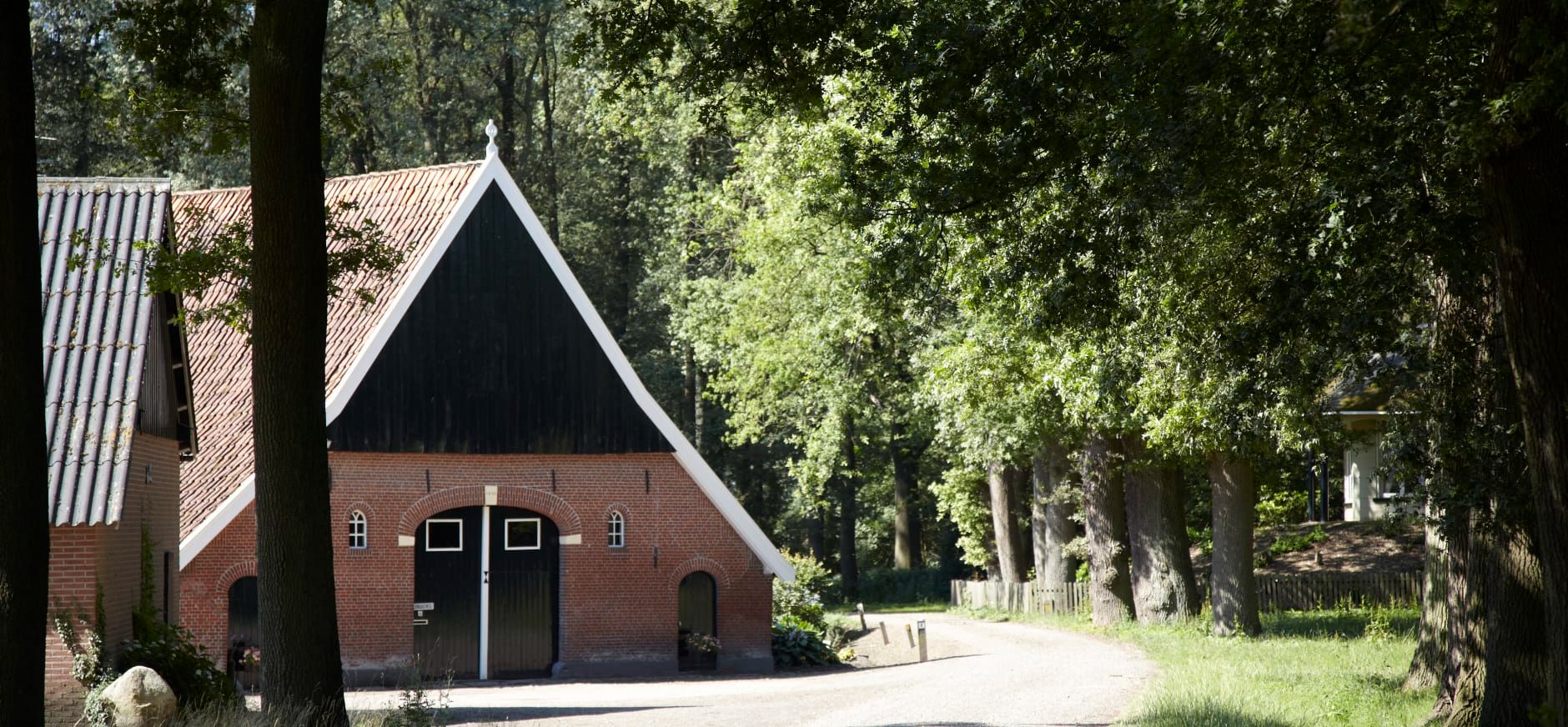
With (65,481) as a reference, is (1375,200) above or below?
above

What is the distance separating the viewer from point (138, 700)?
13.2 m

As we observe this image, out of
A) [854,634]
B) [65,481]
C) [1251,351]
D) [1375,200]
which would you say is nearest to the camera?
[1375,200]

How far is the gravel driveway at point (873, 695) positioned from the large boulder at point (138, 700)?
1954 mm

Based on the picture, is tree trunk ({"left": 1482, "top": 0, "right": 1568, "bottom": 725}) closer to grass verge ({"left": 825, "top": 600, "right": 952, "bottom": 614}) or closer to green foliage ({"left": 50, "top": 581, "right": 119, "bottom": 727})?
green foliage ({"left": 50, "top": 581, "right": 119, "bottom": 727})

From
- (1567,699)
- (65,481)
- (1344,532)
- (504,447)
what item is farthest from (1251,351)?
(1344,532)

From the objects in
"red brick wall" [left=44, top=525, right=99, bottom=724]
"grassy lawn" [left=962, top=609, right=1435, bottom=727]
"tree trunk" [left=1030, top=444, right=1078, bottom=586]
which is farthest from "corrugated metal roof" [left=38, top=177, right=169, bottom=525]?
"tree trunk" [left=1030, top=444, right=1078, bottom=586]

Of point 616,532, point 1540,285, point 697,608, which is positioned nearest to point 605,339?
point 616,532

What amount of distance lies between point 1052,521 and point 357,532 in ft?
58.0

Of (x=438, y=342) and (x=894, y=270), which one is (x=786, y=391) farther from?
(x=894, y=270)

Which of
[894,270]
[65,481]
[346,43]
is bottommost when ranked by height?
[65,481]

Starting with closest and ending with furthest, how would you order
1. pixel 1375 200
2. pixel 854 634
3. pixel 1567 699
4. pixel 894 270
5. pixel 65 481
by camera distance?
pixel 1567 699 < pixel 1375 200 < pixel 894 270 < pixel 65 481 < pixel 854 634

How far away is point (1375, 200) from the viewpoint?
9117 millimetres

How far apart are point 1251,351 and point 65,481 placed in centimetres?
1099

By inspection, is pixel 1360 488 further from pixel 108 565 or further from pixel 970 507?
pixel 108 565
